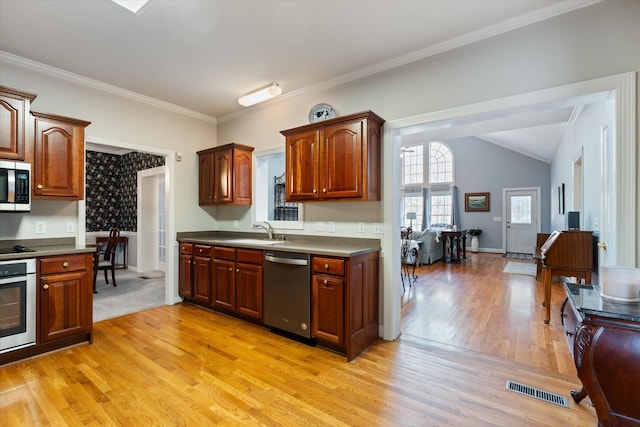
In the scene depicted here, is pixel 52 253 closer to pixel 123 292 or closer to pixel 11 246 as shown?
pixel 11 246

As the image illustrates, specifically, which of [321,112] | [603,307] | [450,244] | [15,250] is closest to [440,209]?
[450,244]

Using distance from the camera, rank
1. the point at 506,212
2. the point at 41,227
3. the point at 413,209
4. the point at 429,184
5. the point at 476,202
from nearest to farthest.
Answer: the point at 41,227 < the point at 506,212 < the point at 476,202 < the point at 429,184 < the point at 413,209

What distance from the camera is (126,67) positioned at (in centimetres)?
313

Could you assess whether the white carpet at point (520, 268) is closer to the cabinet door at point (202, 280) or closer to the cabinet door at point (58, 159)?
the cabinet door at point (202, 280)

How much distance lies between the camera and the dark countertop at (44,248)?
2512 mm

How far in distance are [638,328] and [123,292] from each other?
5.81 meters

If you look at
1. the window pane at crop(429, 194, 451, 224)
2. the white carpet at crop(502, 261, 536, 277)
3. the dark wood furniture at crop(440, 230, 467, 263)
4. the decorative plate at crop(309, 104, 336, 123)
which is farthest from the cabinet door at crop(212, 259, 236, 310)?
the window pane at crop(429, 194, 451, 224)

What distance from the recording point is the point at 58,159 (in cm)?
295

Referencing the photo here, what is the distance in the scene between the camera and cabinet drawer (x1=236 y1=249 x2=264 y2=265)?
3.24 m

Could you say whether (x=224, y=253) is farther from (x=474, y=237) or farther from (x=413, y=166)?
(x=413, y=166)

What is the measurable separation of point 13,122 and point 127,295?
2.91 metres

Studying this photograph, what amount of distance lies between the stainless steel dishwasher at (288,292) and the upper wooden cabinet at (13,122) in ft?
7.83

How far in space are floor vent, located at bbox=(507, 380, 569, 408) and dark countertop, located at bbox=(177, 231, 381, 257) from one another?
57.5 inches

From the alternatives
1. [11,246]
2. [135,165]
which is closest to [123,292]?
[11,246]
